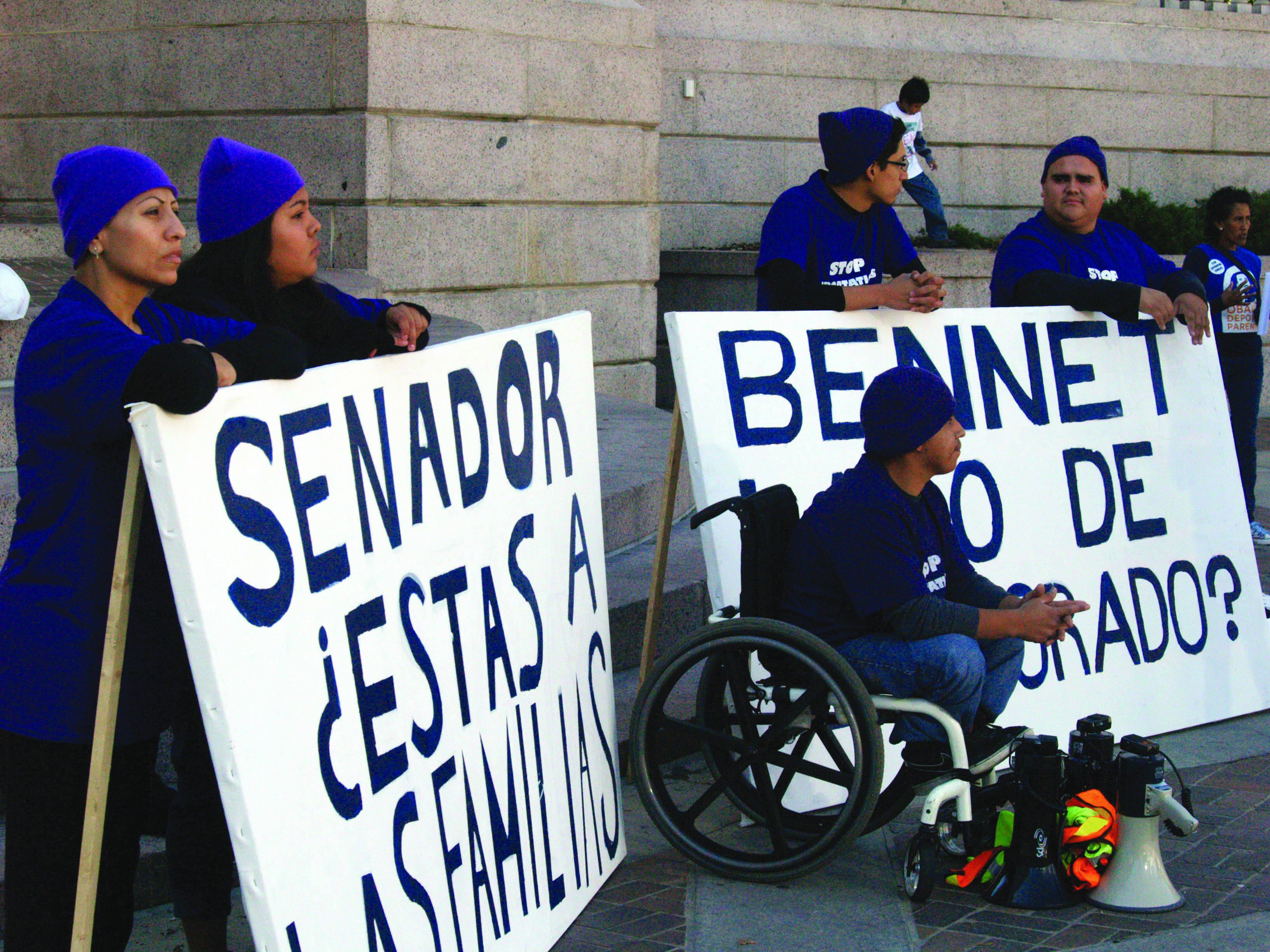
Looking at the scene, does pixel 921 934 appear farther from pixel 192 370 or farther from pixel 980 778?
pixel 192 370

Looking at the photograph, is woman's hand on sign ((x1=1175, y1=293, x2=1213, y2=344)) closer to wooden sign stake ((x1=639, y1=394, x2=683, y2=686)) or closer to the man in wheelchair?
the man in wheelchair

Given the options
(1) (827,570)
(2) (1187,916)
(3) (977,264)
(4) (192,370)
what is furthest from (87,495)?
(3) (977,264)

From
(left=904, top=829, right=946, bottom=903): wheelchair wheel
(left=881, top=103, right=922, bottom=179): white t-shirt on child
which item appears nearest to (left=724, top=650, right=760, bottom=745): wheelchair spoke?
(left=904, top=829, right=946, bottom=903): wheelchair wheel

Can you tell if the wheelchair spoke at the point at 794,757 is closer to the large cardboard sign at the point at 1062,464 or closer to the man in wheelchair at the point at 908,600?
the man in wheelchair at the point at 908,600

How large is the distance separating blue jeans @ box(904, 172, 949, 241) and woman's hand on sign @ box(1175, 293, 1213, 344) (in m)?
7.77

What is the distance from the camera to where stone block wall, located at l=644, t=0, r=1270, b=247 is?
1263 cm

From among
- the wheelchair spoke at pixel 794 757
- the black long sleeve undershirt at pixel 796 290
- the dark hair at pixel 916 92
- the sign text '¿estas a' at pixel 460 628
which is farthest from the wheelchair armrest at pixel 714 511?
the dark hair at pixel 916 92

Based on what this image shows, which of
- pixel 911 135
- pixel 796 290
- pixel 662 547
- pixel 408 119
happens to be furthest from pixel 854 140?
pixel 911 135

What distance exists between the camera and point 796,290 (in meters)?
4.70

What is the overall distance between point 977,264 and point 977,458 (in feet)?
26.0

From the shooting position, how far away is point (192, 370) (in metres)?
2.51

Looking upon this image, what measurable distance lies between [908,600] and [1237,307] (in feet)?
14.1

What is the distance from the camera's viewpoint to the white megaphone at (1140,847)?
3.78 m

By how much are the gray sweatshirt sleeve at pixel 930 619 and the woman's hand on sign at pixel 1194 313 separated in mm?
1907
